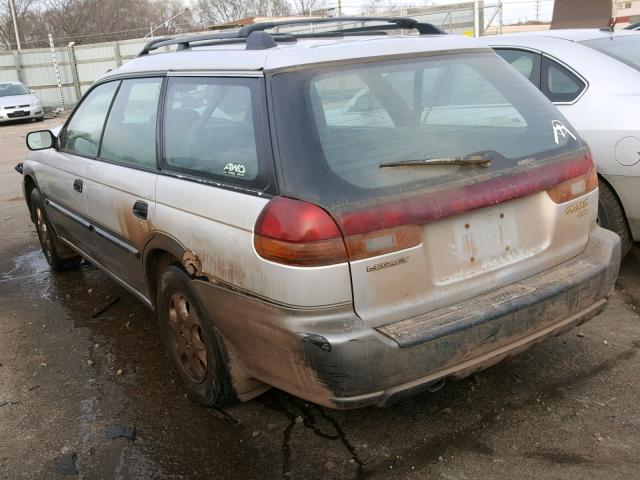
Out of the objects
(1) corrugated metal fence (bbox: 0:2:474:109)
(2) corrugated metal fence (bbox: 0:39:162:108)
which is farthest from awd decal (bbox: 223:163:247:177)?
(2) corrugated metal fence (bbox: 0:39:162:108)

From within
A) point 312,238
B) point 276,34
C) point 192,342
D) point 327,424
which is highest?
point 276,34

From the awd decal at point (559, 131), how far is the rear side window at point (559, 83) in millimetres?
1675

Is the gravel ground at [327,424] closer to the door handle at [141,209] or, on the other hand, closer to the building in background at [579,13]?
the door handle at [141,209]

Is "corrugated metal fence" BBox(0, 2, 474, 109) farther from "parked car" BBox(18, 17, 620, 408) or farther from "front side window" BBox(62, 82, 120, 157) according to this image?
"parked car" BBox(18, 17, 620, 408)

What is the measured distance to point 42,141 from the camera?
497cm

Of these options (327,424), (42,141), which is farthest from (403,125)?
(42,141)

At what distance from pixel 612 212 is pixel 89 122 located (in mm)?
3665

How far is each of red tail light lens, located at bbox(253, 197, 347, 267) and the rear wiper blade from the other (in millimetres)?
387

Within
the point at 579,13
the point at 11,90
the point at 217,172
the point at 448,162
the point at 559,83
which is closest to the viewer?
the point at 448,162

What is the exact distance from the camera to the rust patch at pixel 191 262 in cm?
295

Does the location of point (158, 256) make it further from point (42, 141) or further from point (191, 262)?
point (42, 141)

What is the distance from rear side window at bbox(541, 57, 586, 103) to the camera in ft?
15.5

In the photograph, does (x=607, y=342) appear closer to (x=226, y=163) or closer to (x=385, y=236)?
(x=385, y=236)

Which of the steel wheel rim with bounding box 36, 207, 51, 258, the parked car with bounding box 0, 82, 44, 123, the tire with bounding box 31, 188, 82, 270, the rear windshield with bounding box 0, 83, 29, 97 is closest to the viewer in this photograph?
the tire with bounding box 31, 188, 82, 270
